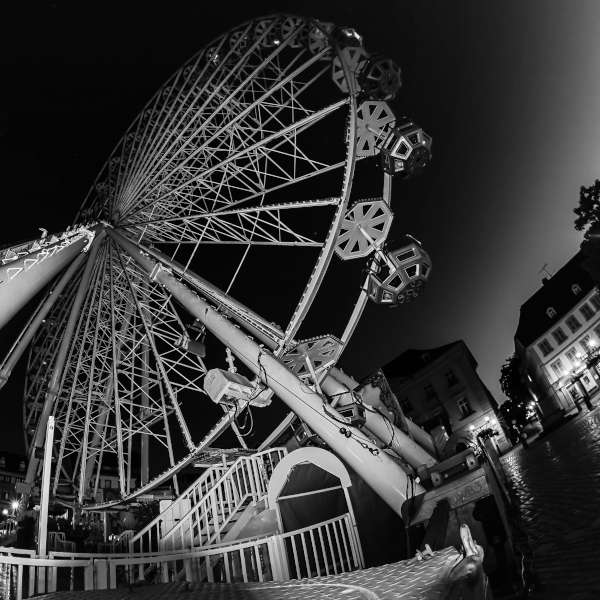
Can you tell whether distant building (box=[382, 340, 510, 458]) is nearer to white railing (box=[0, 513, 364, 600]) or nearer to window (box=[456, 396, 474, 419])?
window (box=[456, 396, 474, 419])

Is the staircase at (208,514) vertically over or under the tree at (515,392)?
under

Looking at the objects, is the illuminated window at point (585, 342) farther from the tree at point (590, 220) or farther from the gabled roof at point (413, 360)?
the tree at point (590, 220)

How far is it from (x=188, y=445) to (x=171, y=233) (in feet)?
24.6

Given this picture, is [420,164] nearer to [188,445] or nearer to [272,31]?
[272,31]

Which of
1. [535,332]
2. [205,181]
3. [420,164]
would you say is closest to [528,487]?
[420,164]

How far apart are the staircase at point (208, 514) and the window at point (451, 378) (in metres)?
41.2

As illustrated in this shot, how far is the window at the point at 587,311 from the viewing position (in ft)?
147

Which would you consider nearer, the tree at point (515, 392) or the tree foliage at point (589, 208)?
the tree foliage at point (589, 208)

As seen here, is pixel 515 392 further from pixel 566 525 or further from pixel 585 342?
pixel 566 525

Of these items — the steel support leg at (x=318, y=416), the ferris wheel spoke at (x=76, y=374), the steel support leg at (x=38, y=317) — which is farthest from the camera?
the ferris wheel spoke at (x=76, y=374)

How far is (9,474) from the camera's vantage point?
52.1m

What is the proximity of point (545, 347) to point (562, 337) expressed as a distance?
265 cm

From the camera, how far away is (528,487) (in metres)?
8.91

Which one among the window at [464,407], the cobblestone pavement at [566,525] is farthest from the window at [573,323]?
the cobblestone pavement at [566,525]
